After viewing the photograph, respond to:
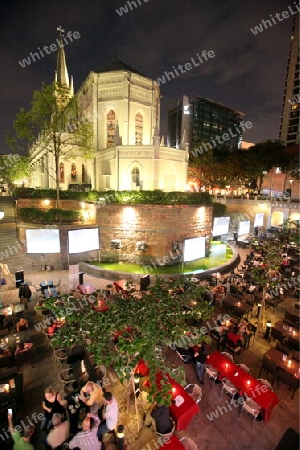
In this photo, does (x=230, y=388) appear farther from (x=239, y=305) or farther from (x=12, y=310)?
(x=12, y=310)

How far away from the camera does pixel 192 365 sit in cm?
809

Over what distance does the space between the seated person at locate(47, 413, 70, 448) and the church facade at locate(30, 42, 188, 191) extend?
74.7 feet

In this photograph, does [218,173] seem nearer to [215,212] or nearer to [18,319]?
[215,212]

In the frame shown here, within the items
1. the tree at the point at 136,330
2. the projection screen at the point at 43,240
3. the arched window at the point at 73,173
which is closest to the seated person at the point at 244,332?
the tree at the point at 136,330

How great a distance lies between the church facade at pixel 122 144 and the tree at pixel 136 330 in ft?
69.9

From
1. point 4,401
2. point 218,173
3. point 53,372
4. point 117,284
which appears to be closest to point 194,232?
point 117,284

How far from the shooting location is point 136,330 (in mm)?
5031

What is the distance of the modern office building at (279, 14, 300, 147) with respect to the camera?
6794 cm

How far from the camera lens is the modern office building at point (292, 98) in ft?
223

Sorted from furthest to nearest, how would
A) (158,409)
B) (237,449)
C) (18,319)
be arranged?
(18,319) < (237,449) < (158,409)

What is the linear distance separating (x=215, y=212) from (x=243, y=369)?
82.7 feet

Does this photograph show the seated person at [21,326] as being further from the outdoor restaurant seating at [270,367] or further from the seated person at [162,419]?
the outdoor restaurant seating at [270,367]

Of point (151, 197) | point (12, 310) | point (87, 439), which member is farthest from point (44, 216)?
point (87, 439)

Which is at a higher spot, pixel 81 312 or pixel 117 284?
pixel 81 312
